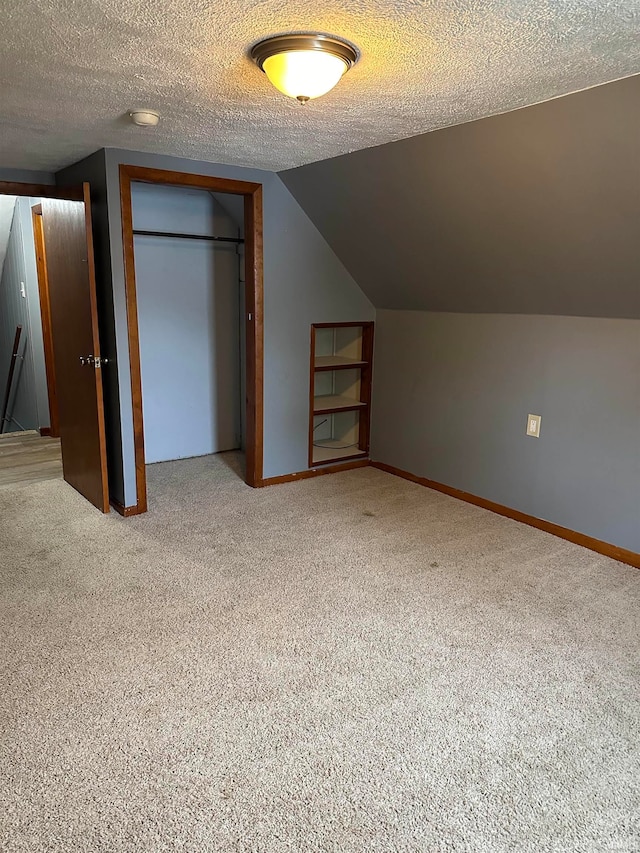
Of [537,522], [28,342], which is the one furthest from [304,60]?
[28,342]

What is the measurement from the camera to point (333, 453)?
460cm

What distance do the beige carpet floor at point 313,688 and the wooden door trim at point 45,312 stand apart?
2.05 meters

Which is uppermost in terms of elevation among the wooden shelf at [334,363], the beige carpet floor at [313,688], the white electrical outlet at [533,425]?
the wooden shelf at [334,363]

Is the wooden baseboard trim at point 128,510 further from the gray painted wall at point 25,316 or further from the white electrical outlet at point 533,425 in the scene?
the white electrical outlet at point 533,425

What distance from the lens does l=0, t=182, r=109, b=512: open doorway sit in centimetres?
332

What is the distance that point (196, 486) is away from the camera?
4031 mm

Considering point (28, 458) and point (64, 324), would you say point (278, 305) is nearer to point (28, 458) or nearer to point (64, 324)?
point (64, 324)

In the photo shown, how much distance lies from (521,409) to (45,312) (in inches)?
154

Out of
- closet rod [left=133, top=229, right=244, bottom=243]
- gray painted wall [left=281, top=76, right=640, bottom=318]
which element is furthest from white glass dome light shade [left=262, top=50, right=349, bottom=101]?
closet rod [left=133, top=229, right=244, bottom=243]

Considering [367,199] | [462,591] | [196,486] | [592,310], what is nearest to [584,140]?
[592,310]

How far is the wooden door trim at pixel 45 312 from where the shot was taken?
487cm

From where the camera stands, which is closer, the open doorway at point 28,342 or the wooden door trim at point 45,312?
the open doorway at point 28,342

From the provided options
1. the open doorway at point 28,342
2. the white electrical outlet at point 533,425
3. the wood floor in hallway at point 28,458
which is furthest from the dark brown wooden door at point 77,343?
the white electrical outlet at point 533,425

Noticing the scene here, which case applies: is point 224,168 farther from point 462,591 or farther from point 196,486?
point 462,591
